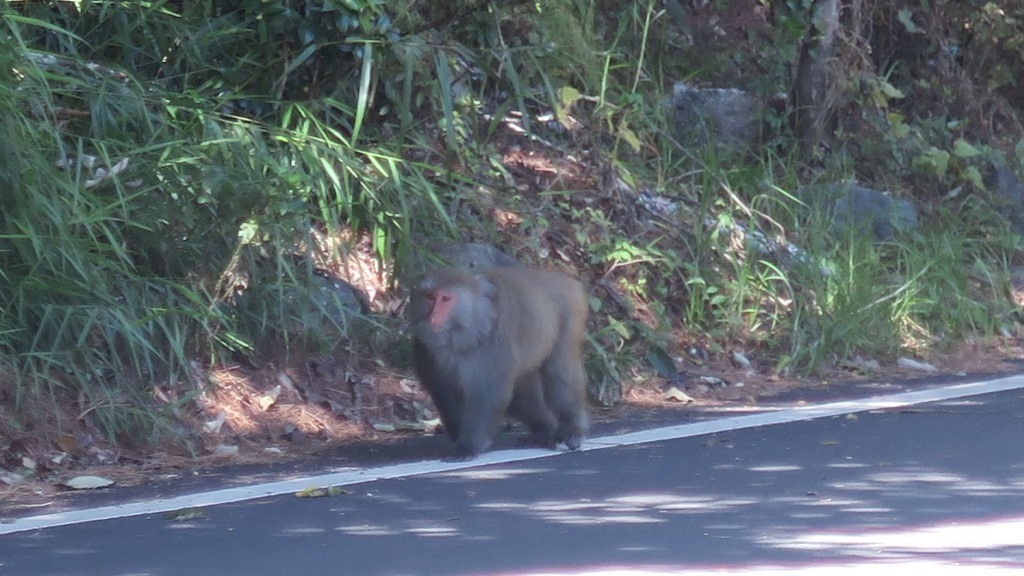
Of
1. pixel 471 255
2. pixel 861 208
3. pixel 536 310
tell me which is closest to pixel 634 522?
pixel 536 310

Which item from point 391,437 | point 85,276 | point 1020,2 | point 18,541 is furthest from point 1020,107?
point 18,541

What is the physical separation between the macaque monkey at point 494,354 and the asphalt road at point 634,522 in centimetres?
23

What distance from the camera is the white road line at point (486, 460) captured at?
550cm

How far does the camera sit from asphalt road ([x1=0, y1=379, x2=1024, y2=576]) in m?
4.68

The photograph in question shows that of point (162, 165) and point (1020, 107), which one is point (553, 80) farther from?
point (1020, 107)

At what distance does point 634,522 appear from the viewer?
520 cm

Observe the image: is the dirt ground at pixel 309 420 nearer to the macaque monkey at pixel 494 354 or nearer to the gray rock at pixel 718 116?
the macaque monkey at pixel 494 354

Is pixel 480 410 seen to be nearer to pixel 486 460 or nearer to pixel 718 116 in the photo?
pixel 486 460

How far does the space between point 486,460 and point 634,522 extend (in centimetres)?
134

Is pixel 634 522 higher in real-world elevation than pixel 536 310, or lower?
lower

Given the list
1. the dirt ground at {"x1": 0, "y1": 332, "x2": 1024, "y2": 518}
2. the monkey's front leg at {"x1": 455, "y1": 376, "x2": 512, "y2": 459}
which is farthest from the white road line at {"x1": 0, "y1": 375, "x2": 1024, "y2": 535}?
the dirt ground at {"x1": 0, "y1": 332, "x2": 1024, "y2": 518}

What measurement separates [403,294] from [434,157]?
1472mm

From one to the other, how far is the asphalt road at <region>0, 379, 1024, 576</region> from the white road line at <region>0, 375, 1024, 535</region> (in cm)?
11

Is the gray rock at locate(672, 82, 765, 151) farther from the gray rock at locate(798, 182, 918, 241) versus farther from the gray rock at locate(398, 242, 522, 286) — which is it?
the gray rock at locate(398, 242, 522, 286)
